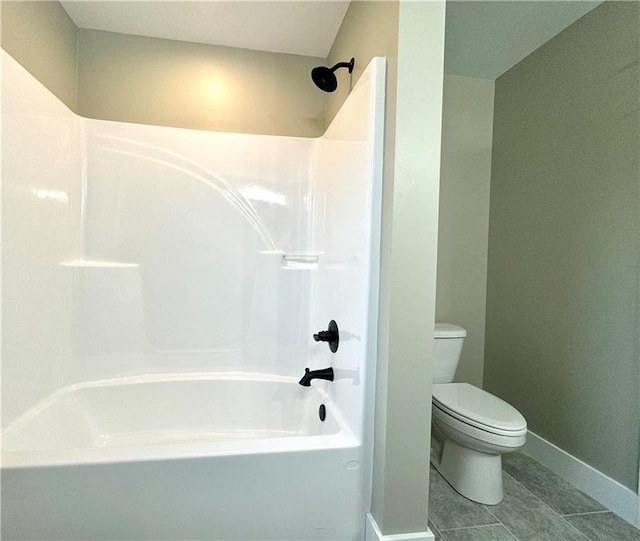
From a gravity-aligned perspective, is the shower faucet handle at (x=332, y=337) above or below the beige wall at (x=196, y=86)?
below

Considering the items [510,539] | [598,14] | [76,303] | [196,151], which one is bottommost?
[510,539]

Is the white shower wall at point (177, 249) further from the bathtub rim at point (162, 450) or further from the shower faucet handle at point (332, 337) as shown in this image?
the bathtub rim at point (162, 450)

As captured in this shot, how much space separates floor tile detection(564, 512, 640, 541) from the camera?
61.7 inches

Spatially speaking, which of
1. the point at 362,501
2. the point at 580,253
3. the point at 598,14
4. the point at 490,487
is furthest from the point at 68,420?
the point at 598,14

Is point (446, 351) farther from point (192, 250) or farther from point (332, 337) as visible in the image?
point (192, 250)

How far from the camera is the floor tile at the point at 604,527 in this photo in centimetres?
157

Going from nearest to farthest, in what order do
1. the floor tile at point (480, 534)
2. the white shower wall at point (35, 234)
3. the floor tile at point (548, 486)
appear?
1. the white shower wall at point (35, 234)
2. the floor tile at point (480, 534)
3. the floor tile at point (548, 486)

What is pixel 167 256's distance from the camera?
2.08m

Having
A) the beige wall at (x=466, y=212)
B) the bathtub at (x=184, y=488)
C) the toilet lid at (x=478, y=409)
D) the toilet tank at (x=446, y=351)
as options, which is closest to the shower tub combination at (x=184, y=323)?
the bathtub at (x=184, y=488)

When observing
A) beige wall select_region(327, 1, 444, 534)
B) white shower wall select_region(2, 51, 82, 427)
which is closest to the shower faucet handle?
beige wall select_region(327, 1, 444, 534)

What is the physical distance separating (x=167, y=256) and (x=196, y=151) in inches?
23.7

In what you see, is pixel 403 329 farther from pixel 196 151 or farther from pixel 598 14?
pixel 598 14

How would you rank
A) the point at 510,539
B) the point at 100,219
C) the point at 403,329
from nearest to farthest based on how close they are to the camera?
the point at 403,329 → the point at 510,539 → the point at 100,219

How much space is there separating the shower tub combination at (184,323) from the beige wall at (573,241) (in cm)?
126
